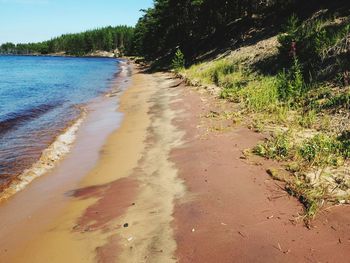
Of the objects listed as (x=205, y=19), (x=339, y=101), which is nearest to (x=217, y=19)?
(x=205, y=19)

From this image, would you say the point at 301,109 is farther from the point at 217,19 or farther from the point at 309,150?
the point at 217,19

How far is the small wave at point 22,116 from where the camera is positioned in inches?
683

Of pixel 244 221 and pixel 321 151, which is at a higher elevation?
pixel 321 151

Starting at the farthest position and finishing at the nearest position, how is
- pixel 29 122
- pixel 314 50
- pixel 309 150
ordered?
pixel 29 122 < pixel 314 50 < pixel 309 150

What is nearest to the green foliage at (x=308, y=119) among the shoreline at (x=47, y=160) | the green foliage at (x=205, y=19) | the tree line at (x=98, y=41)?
the shoreline at (x=47, y=160)

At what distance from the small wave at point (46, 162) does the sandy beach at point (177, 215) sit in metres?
0.39

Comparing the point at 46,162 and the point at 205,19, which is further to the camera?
the point at 205,19

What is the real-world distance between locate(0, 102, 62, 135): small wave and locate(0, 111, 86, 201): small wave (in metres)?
3.74

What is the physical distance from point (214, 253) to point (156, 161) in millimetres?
4599

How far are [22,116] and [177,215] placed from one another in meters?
15.6

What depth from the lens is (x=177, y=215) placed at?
667cm

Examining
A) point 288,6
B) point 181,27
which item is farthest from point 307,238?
point 181,27

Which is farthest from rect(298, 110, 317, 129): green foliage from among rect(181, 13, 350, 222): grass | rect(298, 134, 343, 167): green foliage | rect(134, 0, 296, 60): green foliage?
rect(134, 0, 296, 60): green foliage

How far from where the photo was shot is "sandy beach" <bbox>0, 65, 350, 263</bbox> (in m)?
5.52
